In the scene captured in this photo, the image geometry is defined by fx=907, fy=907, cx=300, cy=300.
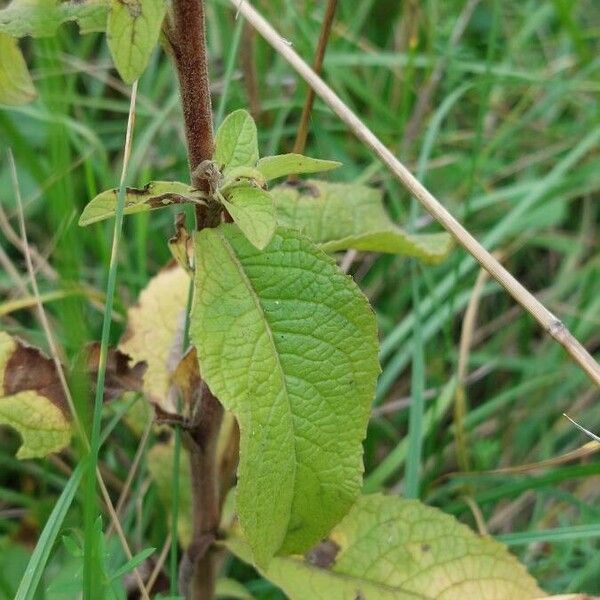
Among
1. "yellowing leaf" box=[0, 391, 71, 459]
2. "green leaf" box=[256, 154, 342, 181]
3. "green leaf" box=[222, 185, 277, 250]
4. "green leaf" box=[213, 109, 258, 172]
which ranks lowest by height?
"yellowing leaf" box=[0, 391, 71, 459]

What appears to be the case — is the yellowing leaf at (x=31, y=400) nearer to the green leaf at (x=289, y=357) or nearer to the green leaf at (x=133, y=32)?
the green leaf at (x=289, y=357)

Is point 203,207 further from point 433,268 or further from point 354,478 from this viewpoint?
point 433,268

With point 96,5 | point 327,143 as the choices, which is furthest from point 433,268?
point 96,5

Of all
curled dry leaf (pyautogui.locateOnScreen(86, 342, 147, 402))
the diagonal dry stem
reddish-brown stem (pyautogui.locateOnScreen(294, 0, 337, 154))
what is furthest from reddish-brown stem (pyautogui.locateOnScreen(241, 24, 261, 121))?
curled dry leaf (pyautogui.locateOnScreen(86, 342, 147, 402))

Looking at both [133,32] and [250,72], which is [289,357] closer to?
[133,32]

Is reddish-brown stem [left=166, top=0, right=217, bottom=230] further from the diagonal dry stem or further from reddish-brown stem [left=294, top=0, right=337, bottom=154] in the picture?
reddish-brown stem [left=294, top=0, right=337, bottom=154]

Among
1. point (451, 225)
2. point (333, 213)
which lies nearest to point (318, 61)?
point (333, 213)
